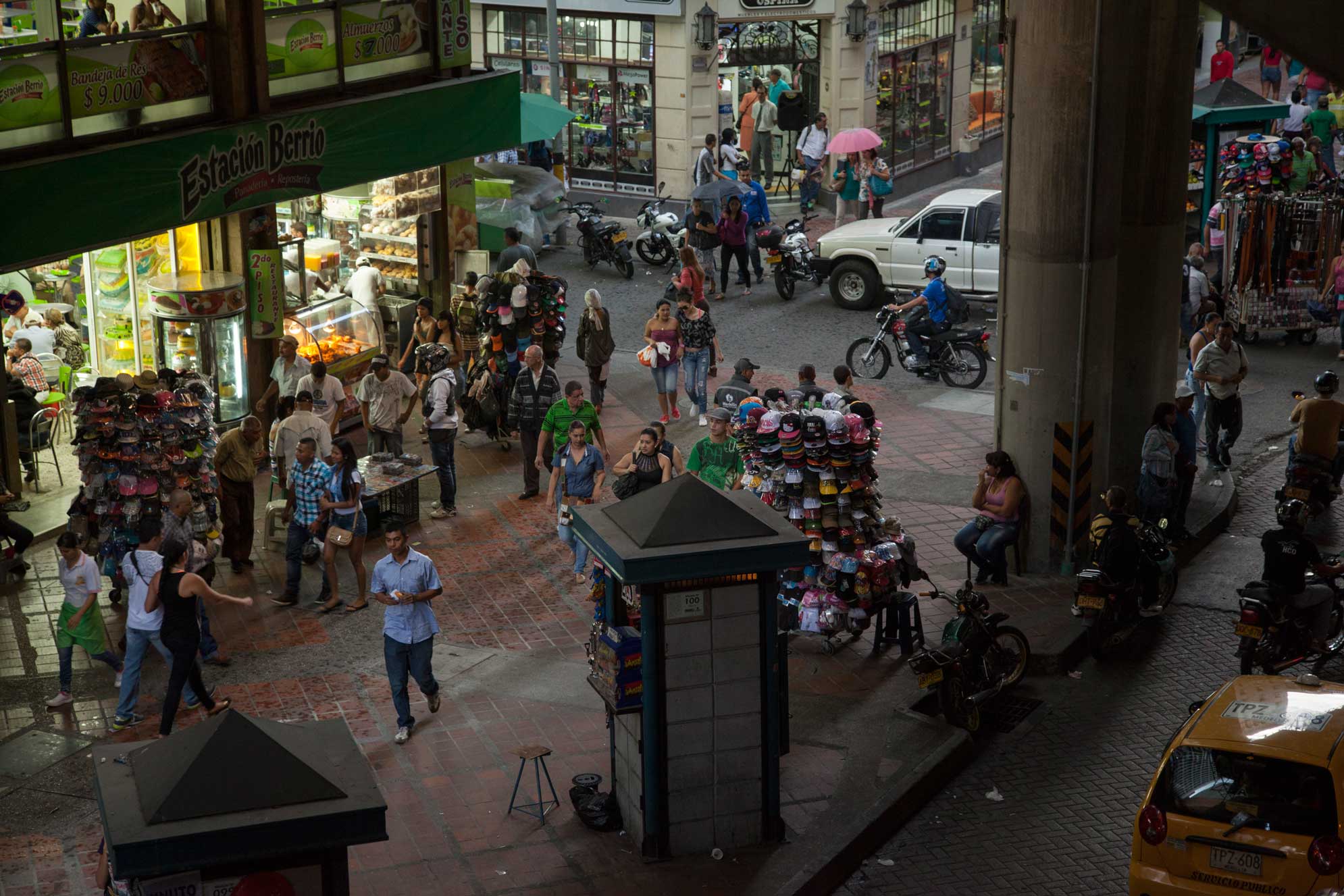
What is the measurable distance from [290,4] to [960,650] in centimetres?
1078

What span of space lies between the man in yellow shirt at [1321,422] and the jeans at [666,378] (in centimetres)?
684

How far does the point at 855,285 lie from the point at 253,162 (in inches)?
411

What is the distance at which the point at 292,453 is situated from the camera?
15438mm

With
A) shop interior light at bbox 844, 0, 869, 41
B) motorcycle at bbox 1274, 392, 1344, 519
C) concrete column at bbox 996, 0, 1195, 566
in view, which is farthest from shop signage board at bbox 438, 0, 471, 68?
shop interior light at bbox 844, 0, 869, 41

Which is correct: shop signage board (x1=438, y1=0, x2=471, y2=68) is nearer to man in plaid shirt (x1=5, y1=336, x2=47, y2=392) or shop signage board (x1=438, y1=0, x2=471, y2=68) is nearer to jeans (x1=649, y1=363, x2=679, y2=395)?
jeans (x1=649, y1=363, x2=679, y2=395)

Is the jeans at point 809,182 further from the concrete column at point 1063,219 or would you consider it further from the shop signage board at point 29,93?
the shop signage board at point 29,93

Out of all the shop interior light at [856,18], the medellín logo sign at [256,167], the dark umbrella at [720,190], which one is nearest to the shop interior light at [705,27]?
the shop interior light at [856,18]

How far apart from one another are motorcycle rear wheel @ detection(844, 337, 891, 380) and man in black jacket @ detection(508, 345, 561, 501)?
18.7 feet

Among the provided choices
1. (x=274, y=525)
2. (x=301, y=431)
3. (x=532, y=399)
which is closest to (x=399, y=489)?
(x=274, y=525)

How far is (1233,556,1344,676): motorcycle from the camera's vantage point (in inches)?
500

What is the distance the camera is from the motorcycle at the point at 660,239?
27.0m

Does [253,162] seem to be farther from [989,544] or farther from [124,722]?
[989,544]

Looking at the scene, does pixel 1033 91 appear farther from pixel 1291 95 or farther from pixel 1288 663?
pixel 1291 95

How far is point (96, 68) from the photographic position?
1565 centimetres
